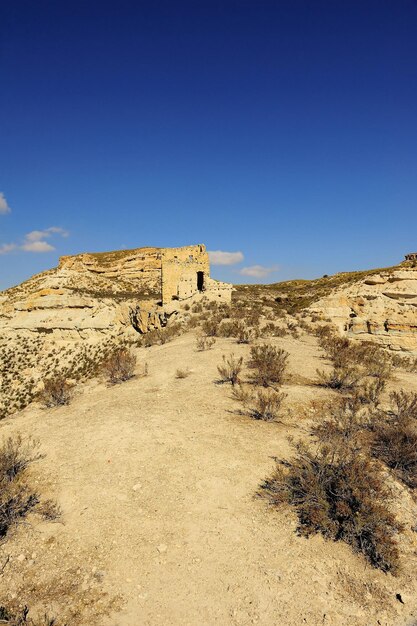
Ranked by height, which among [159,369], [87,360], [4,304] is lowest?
[87,360]

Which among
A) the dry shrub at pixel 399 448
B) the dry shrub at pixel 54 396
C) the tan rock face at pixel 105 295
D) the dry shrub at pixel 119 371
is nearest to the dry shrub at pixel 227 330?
the dry shrub at pixel 119 371

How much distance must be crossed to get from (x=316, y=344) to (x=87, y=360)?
17.5m

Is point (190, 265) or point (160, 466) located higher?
point (190, 265)

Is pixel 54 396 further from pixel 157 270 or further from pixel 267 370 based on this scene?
pixel 157 270

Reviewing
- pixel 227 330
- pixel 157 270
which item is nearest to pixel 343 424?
pixel 227 330

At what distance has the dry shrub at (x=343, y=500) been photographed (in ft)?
16.0

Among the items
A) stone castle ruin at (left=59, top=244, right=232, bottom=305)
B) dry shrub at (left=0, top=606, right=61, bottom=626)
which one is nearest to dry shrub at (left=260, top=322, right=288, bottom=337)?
stone castle ruin at (left=59, top=244, right=232, bottom=305)

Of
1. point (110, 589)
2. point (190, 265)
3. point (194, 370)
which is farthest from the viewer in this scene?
point (190, 265)

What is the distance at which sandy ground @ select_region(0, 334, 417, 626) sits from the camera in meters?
4.21

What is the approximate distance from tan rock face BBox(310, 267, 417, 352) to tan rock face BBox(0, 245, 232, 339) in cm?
844

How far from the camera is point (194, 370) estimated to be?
12.5 m

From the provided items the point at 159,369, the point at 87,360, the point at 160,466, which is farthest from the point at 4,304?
the point at 160,466

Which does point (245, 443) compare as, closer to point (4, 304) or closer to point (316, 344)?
point (316, 344)

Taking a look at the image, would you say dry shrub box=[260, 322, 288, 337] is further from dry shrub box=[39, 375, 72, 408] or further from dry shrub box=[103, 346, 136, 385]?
dry shrub box=[39, 375, 72, 408]
